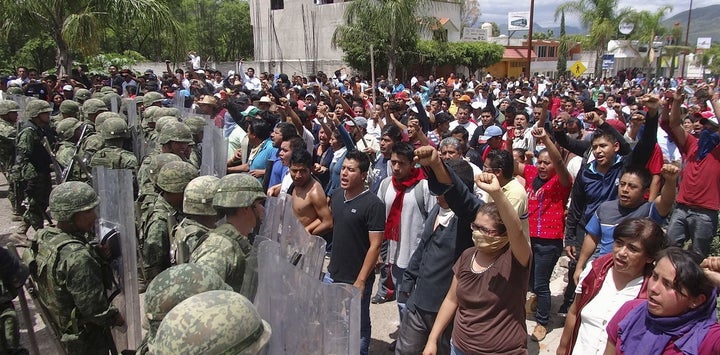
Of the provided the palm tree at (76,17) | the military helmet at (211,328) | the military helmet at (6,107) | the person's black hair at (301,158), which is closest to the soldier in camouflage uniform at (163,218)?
the person's black hair at (301,158)

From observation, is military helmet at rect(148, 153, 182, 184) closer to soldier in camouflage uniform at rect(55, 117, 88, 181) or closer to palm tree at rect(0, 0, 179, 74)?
soldier in camouflage uniform at rect(55, 117, 88, 181)

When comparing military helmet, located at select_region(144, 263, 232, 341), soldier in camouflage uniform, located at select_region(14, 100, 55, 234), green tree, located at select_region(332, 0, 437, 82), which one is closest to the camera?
military helmet, located at select_region(144, 263, 232, 341)

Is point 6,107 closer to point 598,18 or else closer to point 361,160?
point 361,160

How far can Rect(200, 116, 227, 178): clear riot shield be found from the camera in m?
5.69

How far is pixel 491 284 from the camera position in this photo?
2.89 metres

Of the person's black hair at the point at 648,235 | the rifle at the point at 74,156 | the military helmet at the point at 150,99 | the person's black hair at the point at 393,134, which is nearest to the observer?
the person's black hair at the point at 648,235

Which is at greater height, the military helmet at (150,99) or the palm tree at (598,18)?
the palm tree at (598,18)

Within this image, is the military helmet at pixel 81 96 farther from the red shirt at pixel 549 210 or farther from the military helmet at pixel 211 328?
the military helmet at pixel 211 328

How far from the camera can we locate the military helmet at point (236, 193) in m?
3.24

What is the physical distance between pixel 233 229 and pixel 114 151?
142 inches

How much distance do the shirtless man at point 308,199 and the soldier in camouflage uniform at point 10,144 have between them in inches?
195

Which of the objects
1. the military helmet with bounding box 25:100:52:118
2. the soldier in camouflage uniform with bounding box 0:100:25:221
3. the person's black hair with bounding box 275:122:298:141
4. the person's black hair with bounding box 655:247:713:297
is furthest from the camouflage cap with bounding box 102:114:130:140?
the person's black hair with bounding box 655:247:713:297

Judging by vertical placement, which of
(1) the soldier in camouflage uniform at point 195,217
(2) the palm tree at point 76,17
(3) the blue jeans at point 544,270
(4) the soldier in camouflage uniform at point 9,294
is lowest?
(3) the blue jeans at point 544,270

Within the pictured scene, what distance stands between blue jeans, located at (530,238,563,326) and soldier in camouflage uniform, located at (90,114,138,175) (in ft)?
14.7
